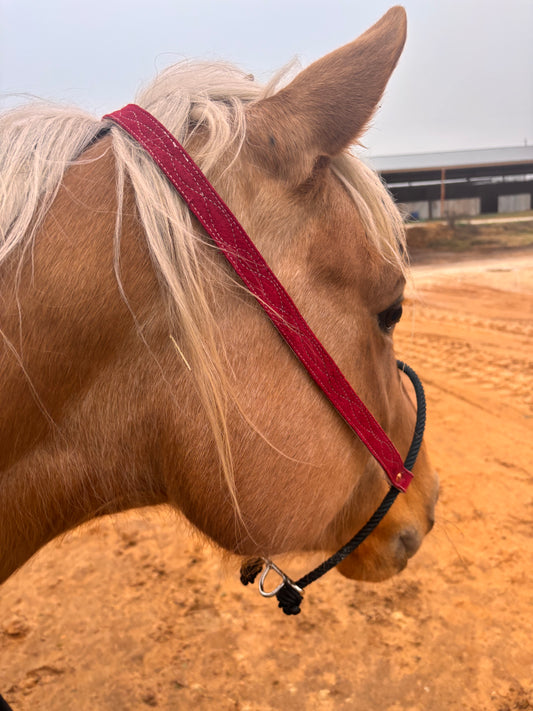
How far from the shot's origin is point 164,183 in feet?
2.87

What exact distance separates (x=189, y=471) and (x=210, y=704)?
1.60m

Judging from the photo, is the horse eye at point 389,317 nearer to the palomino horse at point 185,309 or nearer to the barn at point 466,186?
the palomino horse at point 185,309

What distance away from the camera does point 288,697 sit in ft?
6.59

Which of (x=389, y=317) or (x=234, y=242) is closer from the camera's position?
(x=234, y=242)

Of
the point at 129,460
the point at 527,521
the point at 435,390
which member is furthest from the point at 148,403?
the point at 435,390

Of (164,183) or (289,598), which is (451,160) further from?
(164,183)

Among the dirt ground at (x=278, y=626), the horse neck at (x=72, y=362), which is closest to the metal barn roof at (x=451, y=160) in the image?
the dirt ground at (x=278, y=626)

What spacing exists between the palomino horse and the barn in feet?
56.4

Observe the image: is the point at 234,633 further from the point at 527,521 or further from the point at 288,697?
the point at 527,521

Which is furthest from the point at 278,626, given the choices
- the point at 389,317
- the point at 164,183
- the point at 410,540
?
the point at 164,183

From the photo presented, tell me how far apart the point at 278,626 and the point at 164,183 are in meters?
2.20

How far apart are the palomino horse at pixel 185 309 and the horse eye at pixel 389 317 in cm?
10

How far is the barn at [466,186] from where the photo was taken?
1742cm

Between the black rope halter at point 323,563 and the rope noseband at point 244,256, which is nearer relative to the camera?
the rope noseband at point 244,256
